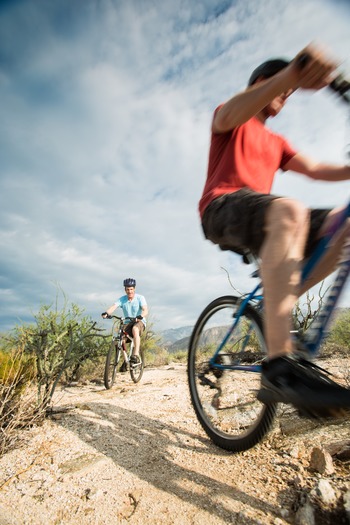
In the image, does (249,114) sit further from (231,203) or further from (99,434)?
(99,434)

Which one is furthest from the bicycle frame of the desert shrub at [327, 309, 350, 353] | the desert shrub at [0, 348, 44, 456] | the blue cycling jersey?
the blue cycling jersey

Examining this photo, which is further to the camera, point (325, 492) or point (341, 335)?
point (341, 335)

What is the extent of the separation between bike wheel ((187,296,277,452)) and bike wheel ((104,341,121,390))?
150 inches

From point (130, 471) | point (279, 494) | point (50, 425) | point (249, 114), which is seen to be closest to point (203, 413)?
point (130, 471)

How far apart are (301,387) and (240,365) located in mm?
1013

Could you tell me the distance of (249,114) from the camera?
1460mm

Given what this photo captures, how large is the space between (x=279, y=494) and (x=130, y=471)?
0.82m

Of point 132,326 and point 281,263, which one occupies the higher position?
point 132,326

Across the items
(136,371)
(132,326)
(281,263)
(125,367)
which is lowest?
(136,371)

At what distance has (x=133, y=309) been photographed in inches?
309

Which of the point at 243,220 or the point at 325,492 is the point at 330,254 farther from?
the point at 325,492

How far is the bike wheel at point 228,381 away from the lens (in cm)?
208

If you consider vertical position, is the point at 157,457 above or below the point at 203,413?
below

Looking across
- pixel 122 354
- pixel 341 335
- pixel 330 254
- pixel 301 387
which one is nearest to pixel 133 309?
pixel 122 354
